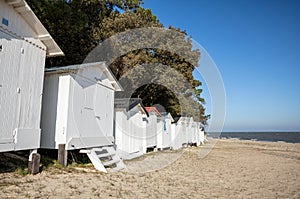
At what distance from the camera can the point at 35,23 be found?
7.20 metres

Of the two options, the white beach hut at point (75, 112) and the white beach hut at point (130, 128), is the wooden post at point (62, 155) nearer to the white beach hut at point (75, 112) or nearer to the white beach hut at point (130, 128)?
the white beach hut at point (75, 112)

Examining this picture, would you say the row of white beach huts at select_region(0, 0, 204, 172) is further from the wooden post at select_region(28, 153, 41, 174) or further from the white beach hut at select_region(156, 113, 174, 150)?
the white beach hut at select_region(156, 113, 174, 150)

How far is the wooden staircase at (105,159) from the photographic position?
850 centimetres

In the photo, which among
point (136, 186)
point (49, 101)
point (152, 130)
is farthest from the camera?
→ point (152, 130)

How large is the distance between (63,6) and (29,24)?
33.9ft

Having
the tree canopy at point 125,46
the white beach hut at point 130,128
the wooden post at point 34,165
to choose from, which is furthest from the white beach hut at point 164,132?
the wooden post at point 34,165

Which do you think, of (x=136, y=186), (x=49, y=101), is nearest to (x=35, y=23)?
(x=49, y=101)

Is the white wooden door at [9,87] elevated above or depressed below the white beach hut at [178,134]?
above

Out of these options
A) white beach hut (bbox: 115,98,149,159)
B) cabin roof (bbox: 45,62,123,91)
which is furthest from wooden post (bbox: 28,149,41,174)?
white beach hut (bbox: 115,98,149,159)

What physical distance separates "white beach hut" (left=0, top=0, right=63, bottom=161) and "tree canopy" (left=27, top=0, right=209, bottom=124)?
8.91 meters

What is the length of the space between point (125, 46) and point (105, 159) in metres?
11.8

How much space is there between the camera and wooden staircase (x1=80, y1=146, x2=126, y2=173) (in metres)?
8.50

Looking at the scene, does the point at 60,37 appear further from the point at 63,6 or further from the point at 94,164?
the point at 94,164

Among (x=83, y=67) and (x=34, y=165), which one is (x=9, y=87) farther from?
(x=83, y=67)
